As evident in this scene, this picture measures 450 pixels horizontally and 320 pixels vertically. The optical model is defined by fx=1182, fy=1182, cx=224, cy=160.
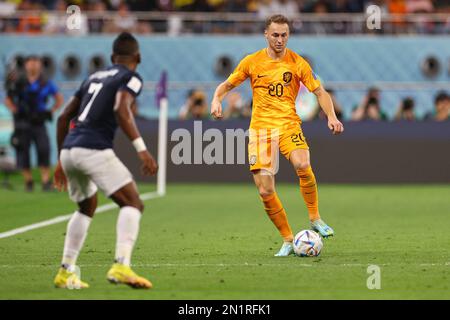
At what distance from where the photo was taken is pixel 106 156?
9.01 meters

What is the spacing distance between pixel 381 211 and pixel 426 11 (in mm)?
12615

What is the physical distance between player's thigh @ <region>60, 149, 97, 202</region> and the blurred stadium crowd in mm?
19318

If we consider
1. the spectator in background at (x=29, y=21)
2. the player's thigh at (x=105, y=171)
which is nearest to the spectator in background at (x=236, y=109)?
the spectator in background at (x=29, y=21)

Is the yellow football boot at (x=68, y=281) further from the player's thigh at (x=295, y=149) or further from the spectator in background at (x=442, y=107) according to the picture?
the spectator in background at (x=442, y=107)

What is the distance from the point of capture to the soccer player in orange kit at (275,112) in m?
11.6

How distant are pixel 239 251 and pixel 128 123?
11.0 ft

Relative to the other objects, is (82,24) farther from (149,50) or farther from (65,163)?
(65,163)

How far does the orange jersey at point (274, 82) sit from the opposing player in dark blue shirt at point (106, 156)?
2765 millimetres

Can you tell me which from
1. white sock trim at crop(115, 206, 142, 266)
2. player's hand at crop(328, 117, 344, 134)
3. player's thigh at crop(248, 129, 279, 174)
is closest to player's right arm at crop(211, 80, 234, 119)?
player's thigh at crop(248, 129, 279, 174)

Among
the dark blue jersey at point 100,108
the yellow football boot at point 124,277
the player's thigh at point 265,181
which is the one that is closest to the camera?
the yellow football boot at point 124,277

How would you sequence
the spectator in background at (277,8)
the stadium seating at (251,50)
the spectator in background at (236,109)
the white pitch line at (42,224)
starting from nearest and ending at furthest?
the white pitch line at (42,224)
the spectator in background at (236,109)
the spectator in background at (277,8)
the stadium seating at (251,50)

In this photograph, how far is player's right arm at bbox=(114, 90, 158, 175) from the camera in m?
8.84

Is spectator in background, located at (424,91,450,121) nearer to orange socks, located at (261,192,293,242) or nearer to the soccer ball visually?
orange socks, located at (261,192,293,242)

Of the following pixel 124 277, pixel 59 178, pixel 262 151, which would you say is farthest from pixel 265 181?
pixel 124 277
